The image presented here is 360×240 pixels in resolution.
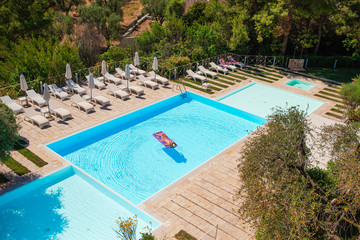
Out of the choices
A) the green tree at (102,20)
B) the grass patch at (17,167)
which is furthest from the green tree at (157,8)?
the grass patch at (17,167)

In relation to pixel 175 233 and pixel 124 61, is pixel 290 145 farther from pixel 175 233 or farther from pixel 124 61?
pixel 124 61

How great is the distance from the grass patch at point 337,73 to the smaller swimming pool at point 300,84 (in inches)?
91.2

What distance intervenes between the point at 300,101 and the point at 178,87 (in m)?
8.59

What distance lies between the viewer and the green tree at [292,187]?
805 centimetres

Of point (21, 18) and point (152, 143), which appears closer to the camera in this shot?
point (152, 143)

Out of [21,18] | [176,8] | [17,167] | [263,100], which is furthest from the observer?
[176,8]

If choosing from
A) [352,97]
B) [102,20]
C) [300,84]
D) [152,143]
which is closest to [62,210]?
[152,143]

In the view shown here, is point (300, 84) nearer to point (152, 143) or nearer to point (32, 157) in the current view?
point (152, 143)

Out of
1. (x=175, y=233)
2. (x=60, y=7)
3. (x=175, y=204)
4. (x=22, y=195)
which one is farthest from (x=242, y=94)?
(x=60, y=7)

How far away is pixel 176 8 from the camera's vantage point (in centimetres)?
3522

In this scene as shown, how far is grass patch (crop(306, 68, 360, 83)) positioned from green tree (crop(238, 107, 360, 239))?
17.7 metres

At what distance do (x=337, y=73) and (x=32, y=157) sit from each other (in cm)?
2486

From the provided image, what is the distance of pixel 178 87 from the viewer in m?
22.6

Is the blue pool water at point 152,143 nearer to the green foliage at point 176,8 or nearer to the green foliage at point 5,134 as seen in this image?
the green foliage at point 5,134
